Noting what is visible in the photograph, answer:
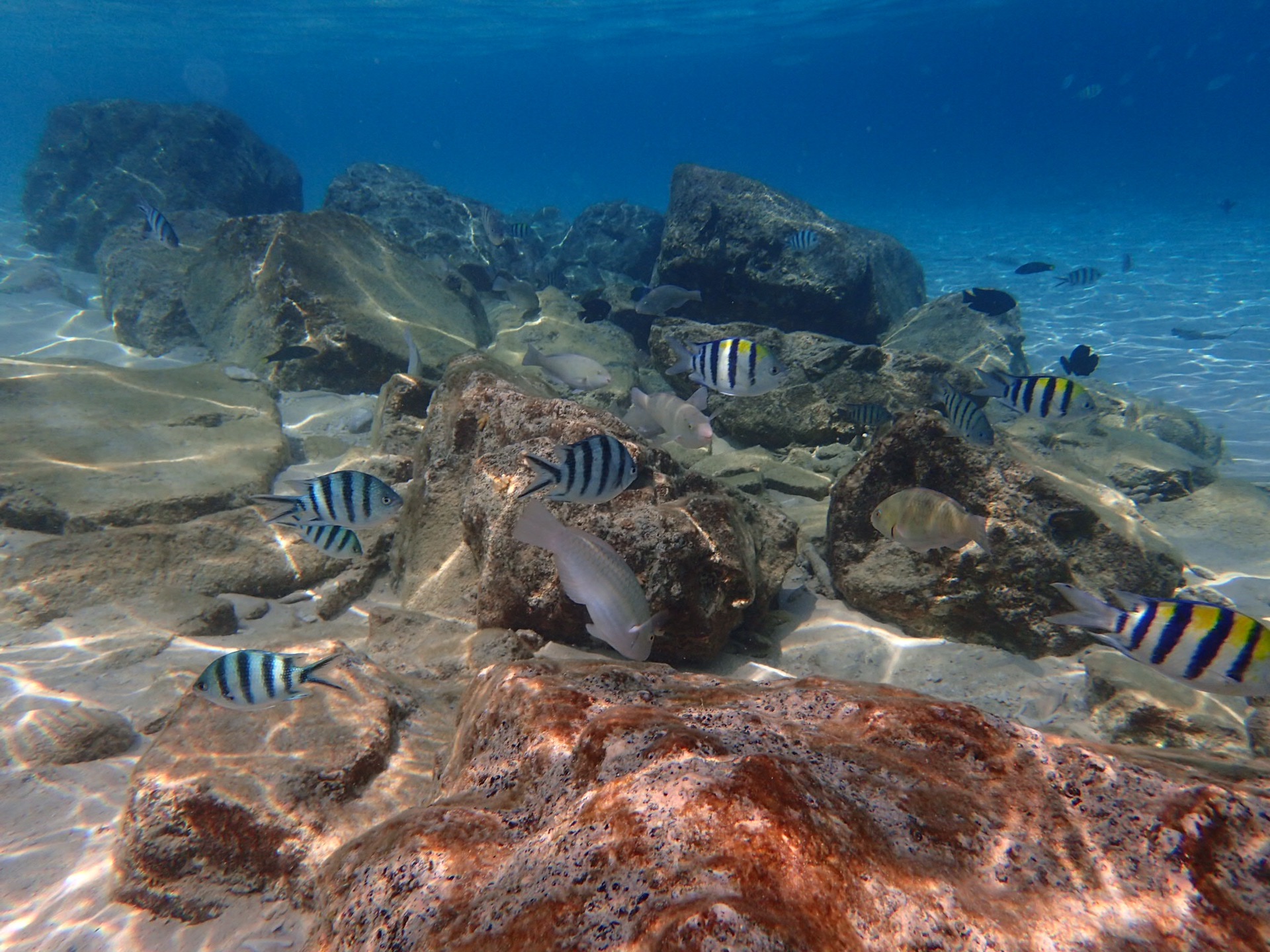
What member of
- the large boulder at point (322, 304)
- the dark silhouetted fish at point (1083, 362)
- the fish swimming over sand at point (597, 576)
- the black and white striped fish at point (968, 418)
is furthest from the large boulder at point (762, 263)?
the fish swimming over sand at point (597, 576)

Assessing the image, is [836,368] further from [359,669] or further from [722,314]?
[359,669]

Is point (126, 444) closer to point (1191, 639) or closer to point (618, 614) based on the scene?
point (618, 614)

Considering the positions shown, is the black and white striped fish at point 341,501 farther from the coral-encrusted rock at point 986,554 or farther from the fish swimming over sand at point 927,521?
the coral-encrusted rock at point 986,554

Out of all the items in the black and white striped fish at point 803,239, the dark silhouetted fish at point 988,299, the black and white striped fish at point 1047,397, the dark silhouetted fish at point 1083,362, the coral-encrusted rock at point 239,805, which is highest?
the black and white striped fish at point 803,239

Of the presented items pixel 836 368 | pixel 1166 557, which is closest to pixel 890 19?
pixel 836 368

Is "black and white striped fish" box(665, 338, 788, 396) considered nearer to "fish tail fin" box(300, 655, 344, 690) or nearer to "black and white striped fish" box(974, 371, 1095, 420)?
"black and white striped fish" box(974, 371, 1095, 420)

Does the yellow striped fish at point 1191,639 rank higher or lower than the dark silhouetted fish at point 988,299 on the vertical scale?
lower

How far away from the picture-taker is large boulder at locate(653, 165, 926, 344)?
10.5 metres

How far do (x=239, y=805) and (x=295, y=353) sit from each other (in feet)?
24.9

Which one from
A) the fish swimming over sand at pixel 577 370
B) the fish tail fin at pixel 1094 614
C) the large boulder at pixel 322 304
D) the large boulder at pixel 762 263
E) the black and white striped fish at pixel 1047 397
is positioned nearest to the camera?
the fish tail fin at pixel 1094 614

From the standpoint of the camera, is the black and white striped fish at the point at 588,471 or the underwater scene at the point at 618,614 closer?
the underwater scene at the point at 618,614

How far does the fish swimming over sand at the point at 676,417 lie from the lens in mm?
4840

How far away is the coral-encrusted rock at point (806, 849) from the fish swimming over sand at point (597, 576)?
423 millimetres

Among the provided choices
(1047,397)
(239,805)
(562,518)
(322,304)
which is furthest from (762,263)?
(239,805)
